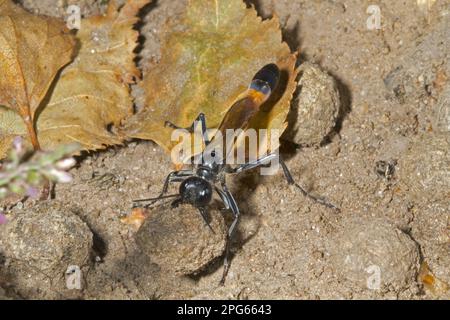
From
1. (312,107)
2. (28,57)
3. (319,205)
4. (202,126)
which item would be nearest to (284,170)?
(319,205)

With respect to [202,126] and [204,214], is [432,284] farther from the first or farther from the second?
[202,126]

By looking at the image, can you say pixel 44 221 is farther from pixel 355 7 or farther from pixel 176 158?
pixel 355 7

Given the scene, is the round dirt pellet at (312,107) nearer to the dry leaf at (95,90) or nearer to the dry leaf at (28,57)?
the dry leaf at (95,90)

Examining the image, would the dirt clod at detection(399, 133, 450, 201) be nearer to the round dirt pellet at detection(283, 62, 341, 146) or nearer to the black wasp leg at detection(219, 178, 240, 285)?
the round dirt pellet at detection(283, 62, 341, 146)

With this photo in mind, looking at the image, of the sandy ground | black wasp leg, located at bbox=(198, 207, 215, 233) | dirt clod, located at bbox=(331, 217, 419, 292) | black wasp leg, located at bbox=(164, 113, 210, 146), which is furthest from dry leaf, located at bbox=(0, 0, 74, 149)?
dirt clod, located at bbox=(331, 217, 419, 292)

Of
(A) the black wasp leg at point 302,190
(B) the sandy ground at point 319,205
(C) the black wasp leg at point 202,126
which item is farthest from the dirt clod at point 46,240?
(A) the black wasp leg at point 302,190

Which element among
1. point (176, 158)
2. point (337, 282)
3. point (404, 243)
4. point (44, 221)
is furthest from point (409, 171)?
point (44, 221)
